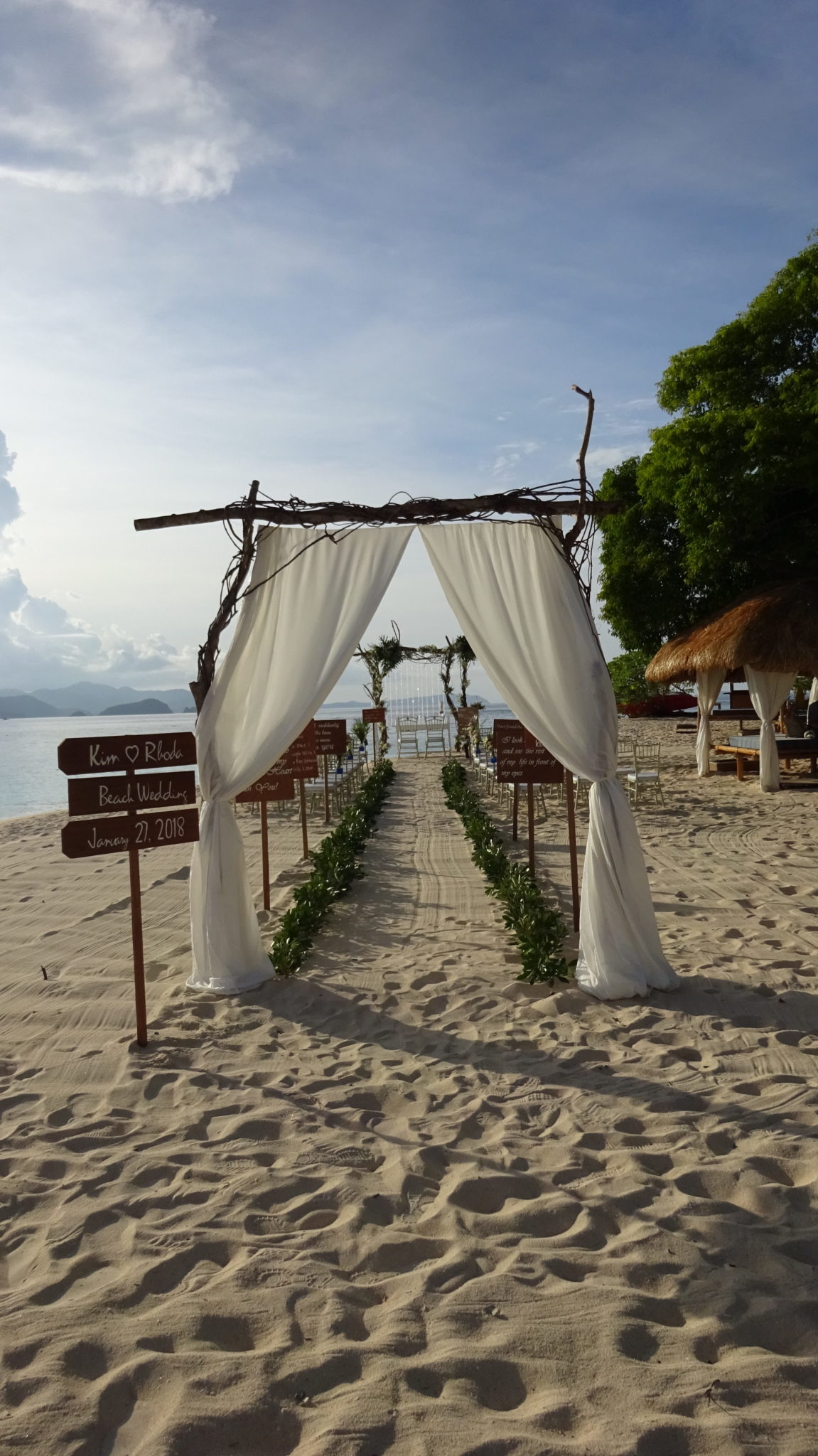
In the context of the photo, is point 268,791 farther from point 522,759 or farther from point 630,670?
point 630,670

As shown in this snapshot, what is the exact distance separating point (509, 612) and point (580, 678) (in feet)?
1.93

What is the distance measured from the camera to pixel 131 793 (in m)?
4.41

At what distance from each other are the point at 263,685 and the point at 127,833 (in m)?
1.32

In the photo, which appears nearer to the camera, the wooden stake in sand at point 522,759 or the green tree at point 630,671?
the wooden stake in sand at point 522,759

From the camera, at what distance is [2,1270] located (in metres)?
2.69

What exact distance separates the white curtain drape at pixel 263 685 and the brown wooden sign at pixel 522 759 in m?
2.03

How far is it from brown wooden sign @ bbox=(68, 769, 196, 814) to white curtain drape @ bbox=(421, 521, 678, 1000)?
1.81m

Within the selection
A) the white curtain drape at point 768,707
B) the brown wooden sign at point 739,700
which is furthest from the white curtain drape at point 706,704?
the brown wooden sign at point 739,700

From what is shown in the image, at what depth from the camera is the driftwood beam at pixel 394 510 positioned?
515 cm

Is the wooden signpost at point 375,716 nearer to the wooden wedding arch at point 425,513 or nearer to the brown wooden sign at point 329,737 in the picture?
the brown wooden sign at point 329,737

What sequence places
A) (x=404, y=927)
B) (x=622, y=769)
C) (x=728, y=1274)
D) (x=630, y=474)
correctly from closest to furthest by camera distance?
(x=728, y=1274)
(x=404, y=927)
(x=622, y=769)
(x=630, y=474)

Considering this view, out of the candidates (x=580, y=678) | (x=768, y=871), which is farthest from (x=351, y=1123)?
(x=768, y=871)

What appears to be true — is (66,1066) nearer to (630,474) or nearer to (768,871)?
(768,871)

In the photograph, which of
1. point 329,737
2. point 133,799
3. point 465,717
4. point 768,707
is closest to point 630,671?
point 465,717
